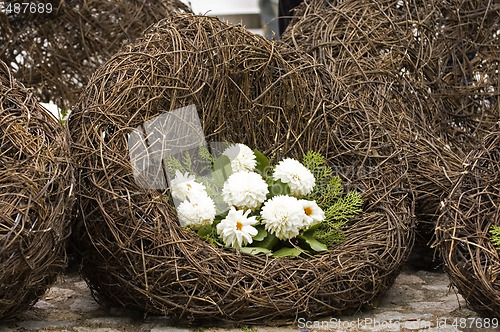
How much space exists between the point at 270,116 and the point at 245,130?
110mm

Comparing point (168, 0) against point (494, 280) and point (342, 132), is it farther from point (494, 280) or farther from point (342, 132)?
point (494, 280)

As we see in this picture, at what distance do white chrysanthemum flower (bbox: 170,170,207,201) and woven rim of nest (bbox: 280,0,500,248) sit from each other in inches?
33.4

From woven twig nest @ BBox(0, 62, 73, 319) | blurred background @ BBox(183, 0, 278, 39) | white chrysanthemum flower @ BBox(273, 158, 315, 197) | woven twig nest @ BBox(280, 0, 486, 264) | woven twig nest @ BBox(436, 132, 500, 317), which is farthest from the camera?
blurred background @ BBox(183, 0, 278, 39)

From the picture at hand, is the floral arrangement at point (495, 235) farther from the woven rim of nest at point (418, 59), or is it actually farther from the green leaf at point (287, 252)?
the woven rim of nest at point (418, 59)

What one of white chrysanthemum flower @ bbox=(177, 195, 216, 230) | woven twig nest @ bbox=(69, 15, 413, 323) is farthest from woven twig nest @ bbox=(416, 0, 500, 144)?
white chrysanthemum flower @ bbox=(177, 195, 216, 230)

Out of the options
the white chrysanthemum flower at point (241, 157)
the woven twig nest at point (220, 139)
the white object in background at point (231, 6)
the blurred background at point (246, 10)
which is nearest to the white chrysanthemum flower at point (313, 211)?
the woven twig nest at point (220, 139)

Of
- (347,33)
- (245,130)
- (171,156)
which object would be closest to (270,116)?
(245,130)

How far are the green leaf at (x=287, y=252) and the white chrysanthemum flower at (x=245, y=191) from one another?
19cm

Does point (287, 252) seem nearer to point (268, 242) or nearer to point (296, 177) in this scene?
point (268, 242)

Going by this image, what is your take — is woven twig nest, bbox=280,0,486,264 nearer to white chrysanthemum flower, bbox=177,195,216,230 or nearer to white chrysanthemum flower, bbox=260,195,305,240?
white chrysanthemum flower, bbox=260,195,305,240

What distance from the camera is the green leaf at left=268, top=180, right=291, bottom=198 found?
8.94 ft

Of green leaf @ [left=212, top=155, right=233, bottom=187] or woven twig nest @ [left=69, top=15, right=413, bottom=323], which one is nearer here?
woven twig nest @ [left=69, top=15, right=413, bottom=323]

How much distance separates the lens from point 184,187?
257cm

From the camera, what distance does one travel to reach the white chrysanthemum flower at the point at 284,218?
8.25 ft
